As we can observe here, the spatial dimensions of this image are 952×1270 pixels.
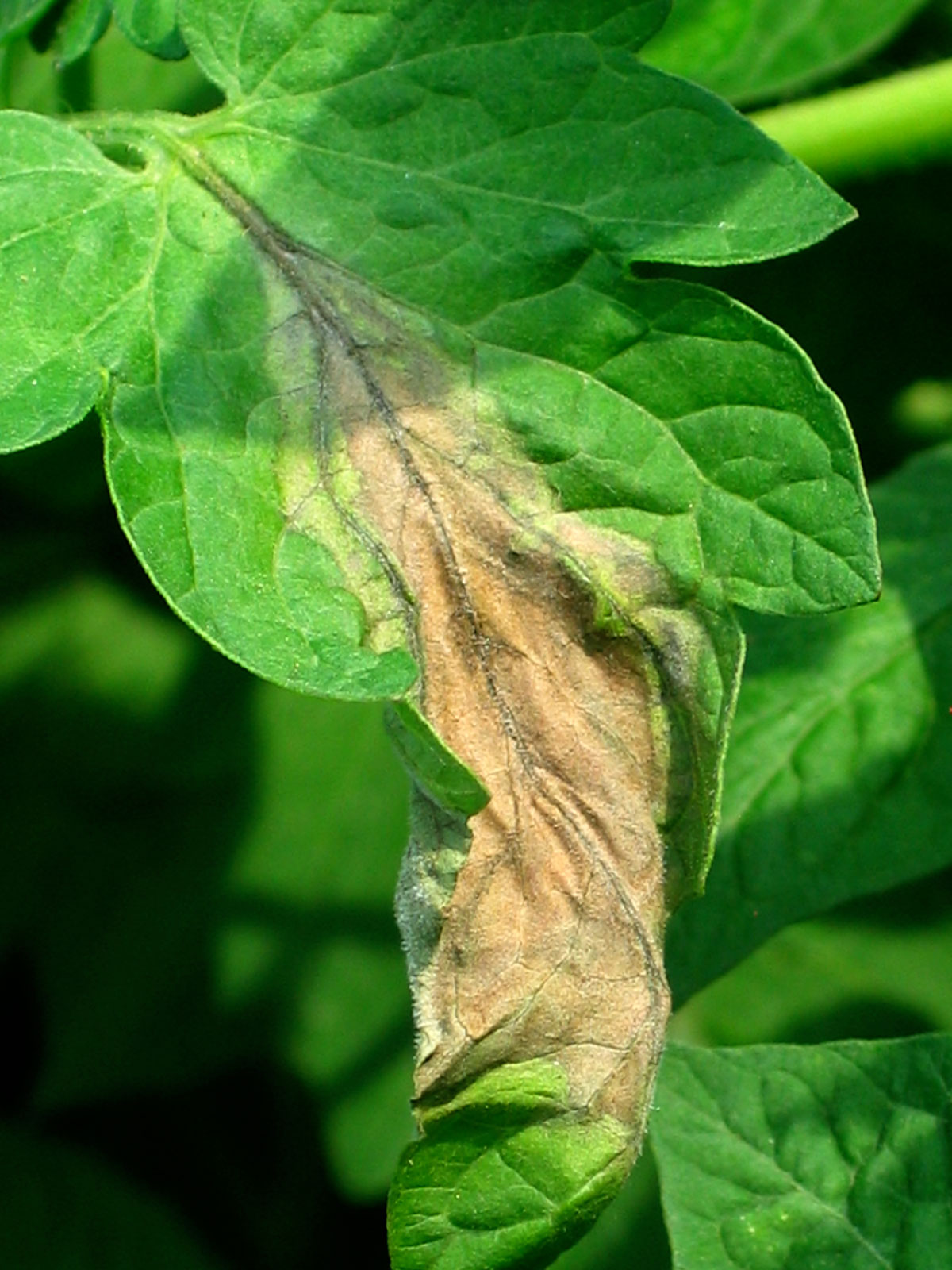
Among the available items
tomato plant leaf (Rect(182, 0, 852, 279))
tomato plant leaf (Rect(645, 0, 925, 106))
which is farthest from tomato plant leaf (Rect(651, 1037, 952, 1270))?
tomato plant leaf (Rect(645, 0, 925, 106))

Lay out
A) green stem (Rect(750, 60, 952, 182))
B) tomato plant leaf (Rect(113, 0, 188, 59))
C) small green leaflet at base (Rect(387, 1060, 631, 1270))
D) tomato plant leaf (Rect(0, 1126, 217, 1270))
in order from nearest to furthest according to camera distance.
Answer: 1. small green leaflet at base (Rect(387, 1060, 631, 1270))
2. tomato plant leaf (Rect(113, 0, 188, 59))
3. green stem (Rect(750, 60, 952, 182))
4. tomato plant leaf (Rect(0, 1126, 217, 1270))

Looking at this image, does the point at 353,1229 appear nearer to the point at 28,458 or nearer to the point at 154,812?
the point at 154,812

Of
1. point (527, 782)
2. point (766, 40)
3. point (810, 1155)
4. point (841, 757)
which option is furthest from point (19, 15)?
point (810, 1155)

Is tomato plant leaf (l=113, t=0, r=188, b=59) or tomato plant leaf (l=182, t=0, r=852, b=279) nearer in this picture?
tomato plant leaf (l=182, t=0, r=852, b=279)

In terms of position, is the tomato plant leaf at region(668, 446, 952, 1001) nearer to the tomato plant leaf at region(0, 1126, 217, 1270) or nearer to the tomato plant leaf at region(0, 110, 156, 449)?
the tomato plant leaf at region(0, 110, 156, 449)

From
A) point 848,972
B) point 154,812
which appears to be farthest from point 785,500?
point 154,812

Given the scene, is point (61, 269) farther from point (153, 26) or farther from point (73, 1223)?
point (73, 1223)
